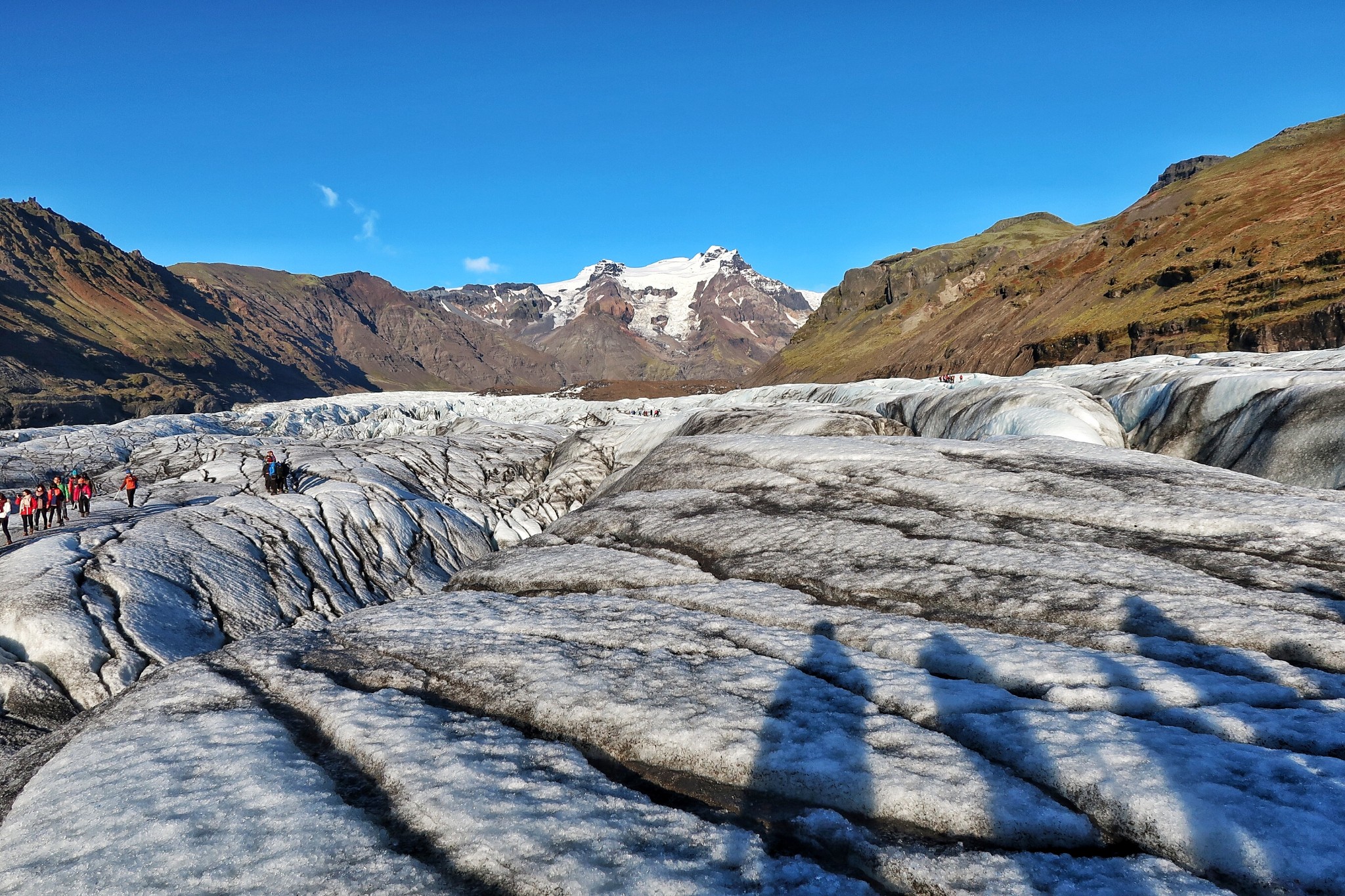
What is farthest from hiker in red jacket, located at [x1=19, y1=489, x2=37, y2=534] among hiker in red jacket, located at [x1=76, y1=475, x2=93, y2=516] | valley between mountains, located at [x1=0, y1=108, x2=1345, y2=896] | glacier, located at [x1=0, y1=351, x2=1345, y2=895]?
glacier, located at [x1=0, y1=351, x2=1345, y2=895]

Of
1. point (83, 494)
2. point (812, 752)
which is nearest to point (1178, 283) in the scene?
point (812, 752)

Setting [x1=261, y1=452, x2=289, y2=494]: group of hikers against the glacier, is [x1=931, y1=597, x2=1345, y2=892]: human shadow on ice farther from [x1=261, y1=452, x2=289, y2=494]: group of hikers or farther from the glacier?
[x1=261, y1=452, x2=289, y2=494]: group of hikers

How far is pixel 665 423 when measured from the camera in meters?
37.9

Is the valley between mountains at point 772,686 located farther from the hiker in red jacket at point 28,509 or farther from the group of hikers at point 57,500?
the group of hikers at point 57,500

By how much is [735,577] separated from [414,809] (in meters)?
6.94

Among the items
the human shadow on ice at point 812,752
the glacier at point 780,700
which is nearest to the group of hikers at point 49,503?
the glacier at point 780,700

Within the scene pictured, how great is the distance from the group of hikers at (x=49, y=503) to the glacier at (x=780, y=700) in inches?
314

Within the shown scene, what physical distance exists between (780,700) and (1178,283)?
12252 cm

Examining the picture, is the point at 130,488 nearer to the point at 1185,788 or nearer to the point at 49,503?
the point at 49,503

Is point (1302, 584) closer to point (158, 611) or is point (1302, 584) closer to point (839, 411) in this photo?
point (839, 411)

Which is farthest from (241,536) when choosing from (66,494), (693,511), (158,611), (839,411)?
(839,411)

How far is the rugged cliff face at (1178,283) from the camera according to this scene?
7756cm

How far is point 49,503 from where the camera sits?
2575 cm

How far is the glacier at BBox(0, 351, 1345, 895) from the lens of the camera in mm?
4801
